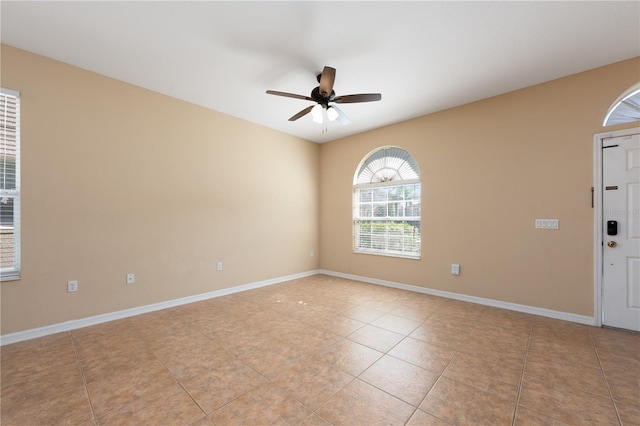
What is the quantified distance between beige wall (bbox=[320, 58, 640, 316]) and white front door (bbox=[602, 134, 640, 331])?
5.5 inches

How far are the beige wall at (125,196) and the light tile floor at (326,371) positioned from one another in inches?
19.9

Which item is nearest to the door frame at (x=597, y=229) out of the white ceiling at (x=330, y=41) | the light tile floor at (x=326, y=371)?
the light tile floor at (x=326, y=371)

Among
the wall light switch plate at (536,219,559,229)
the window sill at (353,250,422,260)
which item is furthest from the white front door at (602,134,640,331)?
the window sill at (353,250,422,260)

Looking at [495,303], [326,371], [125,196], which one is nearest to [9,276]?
[125,196]

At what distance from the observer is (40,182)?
2688 millimetres

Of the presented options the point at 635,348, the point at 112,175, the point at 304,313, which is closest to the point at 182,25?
the point at 112,175

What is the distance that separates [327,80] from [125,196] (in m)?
2.87

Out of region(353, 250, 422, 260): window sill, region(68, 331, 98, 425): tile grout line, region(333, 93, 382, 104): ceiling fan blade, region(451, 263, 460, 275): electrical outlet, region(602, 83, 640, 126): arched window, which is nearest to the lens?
region(68, 331, 98, 425): tile grout line

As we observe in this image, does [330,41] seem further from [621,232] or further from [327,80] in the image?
[621,232]

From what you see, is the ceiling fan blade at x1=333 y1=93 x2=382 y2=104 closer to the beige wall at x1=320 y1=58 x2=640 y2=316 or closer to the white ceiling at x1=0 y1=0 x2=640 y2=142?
the white ceiling at x1=0 y1=0 x2=640 y2=142

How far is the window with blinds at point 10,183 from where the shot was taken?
2.57 metres

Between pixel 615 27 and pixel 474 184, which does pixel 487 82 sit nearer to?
pixel 615 27

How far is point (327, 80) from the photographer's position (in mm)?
2559

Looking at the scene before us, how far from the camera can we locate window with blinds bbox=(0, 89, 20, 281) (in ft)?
8.44
